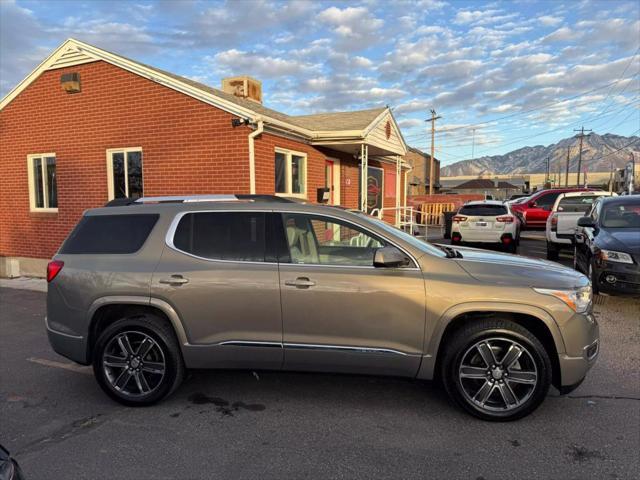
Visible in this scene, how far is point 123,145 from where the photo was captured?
984cm

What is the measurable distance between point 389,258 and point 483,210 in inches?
421

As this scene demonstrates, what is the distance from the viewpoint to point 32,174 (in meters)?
11.0

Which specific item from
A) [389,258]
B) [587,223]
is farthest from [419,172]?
[389,258]

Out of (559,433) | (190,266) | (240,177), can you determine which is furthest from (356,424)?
(240,177)

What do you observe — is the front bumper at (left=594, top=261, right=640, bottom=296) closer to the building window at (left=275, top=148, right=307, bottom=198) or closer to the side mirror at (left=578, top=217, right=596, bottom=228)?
the side mirror at (left=578, top=217, right=596, bottom=228)

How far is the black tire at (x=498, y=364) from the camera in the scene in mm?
3551

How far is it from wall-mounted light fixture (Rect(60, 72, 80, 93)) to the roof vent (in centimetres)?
399

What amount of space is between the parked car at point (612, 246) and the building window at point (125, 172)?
8.39 meters

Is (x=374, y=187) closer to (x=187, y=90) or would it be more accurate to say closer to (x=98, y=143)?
(x=187, y=90)

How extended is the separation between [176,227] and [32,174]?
29.4 feet

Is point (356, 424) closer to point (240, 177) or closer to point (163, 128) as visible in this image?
point (240, 177)

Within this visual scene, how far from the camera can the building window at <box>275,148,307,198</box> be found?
32.8 ft

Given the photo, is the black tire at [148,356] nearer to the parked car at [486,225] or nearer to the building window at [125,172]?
the building window at [125,172]

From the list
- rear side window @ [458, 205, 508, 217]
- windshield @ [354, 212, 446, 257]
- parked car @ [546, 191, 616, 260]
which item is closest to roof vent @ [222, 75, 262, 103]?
rear side window @ [458, 205, 508, 217]
